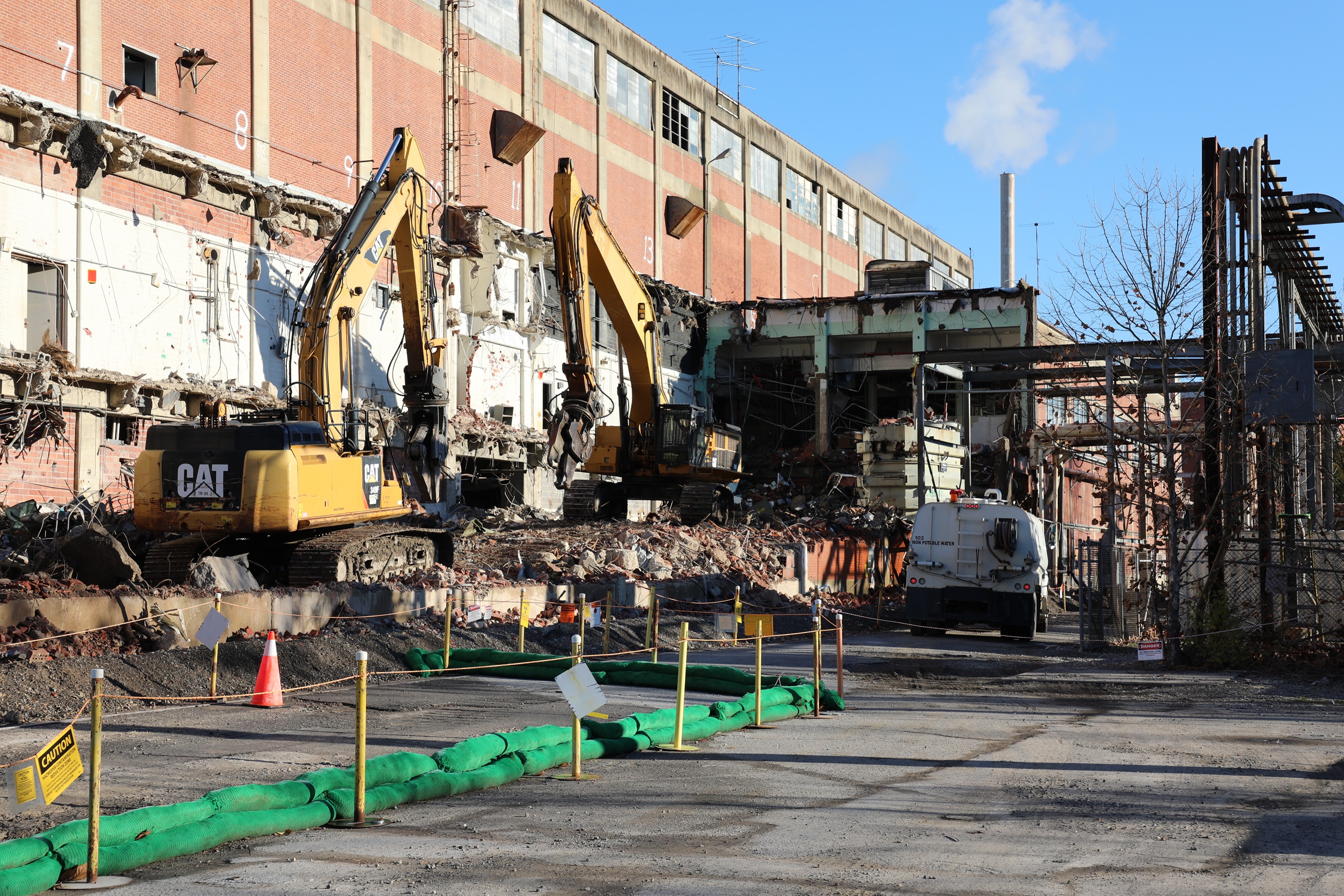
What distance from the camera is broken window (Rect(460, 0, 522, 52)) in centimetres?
3553

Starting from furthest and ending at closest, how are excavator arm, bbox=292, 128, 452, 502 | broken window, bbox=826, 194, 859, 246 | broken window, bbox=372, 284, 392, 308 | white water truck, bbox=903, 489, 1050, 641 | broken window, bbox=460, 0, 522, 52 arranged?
1. broken window, bbox=826, 194, 859, 246
2. broken window, bbox=460, 0, 522, 52
3. broken window, bbox=372, 284, 392, 308
4. white water truck, bbox=903, 489, 1050, 641
5. excavator arm, bbox=292, 128, 452, 502

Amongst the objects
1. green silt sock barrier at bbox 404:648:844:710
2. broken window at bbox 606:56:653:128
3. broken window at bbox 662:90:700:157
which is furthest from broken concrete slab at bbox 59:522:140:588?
broken window at bbox 662:90:700:157

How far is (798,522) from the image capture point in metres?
32.1

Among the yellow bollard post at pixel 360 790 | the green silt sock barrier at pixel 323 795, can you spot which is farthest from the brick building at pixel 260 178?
the yellow bollard post at pixel 360 790

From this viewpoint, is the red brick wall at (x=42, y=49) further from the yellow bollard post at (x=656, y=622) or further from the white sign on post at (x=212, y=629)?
the white sign on post at (x=212, y=629)

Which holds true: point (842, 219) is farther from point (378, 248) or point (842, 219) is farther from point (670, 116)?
point (378, 248)

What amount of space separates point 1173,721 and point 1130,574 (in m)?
30.3

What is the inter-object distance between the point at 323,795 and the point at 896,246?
6386cm

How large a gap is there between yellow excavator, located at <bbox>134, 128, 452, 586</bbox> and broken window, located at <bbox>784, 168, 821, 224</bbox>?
1455 inches

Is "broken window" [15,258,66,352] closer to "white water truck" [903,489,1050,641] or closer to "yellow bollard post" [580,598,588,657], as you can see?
"yellow bollard post" [580,598,588,657]

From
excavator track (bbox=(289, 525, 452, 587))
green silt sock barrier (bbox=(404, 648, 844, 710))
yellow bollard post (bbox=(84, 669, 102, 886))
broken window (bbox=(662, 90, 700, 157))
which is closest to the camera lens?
yellow bollard post (bbox=(84, 669, 102, 886))

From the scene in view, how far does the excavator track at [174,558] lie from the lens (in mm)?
17516

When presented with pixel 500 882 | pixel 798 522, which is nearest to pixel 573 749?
pixel 500 882

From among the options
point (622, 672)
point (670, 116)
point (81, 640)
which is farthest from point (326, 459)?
point (670, 116)
